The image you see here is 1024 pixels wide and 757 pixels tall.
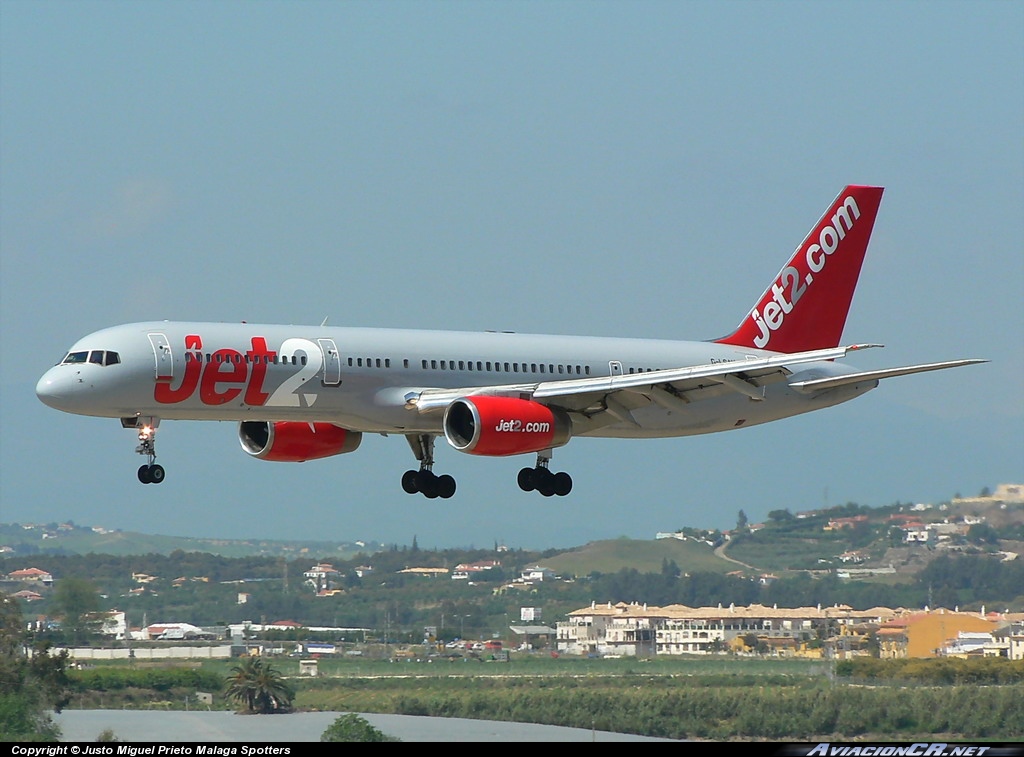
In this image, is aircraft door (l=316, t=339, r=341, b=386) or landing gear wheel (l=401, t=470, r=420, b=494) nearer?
aircraft door (l=316, t=339, r=341, b=386)

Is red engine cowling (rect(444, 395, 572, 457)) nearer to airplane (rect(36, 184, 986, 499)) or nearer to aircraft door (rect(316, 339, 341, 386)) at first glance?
airplane (rect(36, 184, 986, 499))

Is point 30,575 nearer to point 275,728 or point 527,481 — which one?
point 275,728

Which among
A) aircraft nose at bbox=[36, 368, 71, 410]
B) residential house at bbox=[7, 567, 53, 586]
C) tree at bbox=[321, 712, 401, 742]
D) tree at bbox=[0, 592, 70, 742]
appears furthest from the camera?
residential house at bbox=[7, 567, 53, 586]

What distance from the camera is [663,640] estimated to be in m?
59.3

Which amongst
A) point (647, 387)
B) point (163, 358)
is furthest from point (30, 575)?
point (647, 387)

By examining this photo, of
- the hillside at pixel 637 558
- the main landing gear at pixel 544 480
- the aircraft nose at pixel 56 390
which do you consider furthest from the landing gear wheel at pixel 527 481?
the hillside at pixel 637 558

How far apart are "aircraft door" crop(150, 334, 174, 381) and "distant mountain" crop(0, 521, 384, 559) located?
92.3 feet

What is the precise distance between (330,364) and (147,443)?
4.64 metres

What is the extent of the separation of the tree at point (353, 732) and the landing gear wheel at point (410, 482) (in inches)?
247

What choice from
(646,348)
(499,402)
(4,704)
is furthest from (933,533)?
(4,704)

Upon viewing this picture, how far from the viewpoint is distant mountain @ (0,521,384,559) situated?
256 ft

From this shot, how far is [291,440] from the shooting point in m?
50.0

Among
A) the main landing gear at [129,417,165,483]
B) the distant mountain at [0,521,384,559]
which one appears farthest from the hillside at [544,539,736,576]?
the main landing gear at [129,417,165,483]

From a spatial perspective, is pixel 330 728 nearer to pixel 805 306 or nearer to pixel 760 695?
pixel 760 695
